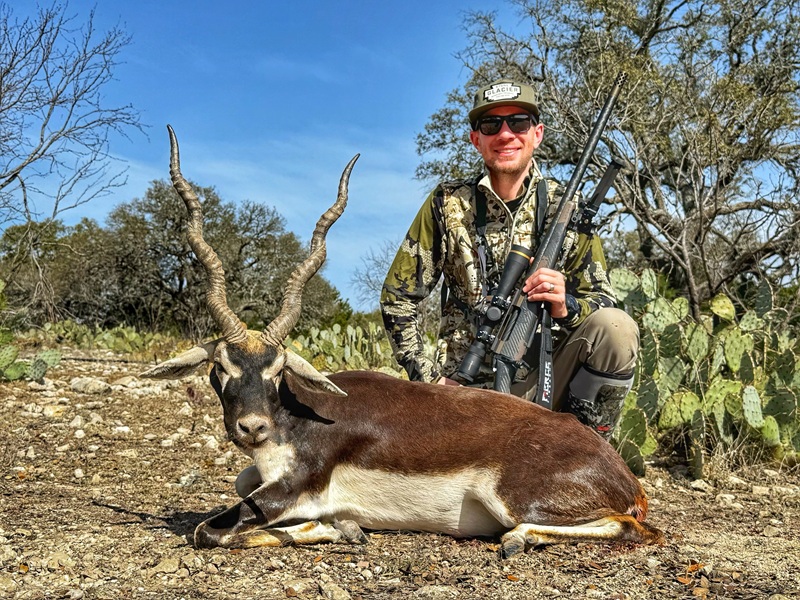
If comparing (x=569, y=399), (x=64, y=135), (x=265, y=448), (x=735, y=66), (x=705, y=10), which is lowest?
(x=265, y=448)

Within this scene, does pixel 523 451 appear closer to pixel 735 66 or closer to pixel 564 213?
pixel 564 213

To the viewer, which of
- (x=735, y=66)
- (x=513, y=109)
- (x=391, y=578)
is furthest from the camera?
(x=735, y=66)

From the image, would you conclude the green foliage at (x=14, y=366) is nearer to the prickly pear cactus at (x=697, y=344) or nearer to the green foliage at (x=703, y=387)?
the green foliage at (x=703, y=387)

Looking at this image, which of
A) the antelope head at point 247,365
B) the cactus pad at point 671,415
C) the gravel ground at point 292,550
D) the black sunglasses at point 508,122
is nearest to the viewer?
the gravel ground at point 292,550

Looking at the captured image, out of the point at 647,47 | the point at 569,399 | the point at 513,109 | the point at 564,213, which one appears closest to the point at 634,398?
the point at 569,399

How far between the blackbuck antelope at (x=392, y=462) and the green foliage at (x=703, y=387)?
2254mm

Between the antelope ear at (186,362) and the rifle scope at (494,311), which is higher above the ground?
the rifle scope at (494,311)

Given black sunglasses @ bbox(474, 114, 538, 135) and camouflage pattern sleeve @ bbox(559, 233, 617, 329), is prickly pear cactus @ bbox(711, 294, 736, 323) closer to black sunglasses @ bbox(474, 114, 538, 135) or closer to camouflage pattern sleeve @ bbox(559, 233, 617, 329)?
camouflage pattern sleeve @ bbox(559, 233, 617, 329)

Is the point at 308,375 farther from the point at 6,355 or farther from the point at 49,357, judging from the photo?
the point at 49,357

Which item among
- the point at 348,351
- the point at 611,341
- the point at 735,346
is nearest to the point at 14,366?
the point at 348,351

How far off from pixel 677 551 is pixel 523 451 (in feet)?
2.99

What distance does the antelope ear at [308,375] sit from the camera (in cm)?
381

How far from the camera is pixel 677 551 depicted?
12.3 ft

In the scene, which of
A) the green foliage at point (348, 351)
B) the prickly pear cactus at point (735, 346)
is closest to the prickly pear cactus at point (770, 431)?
the prickly pear cactus at point (735, 346)
